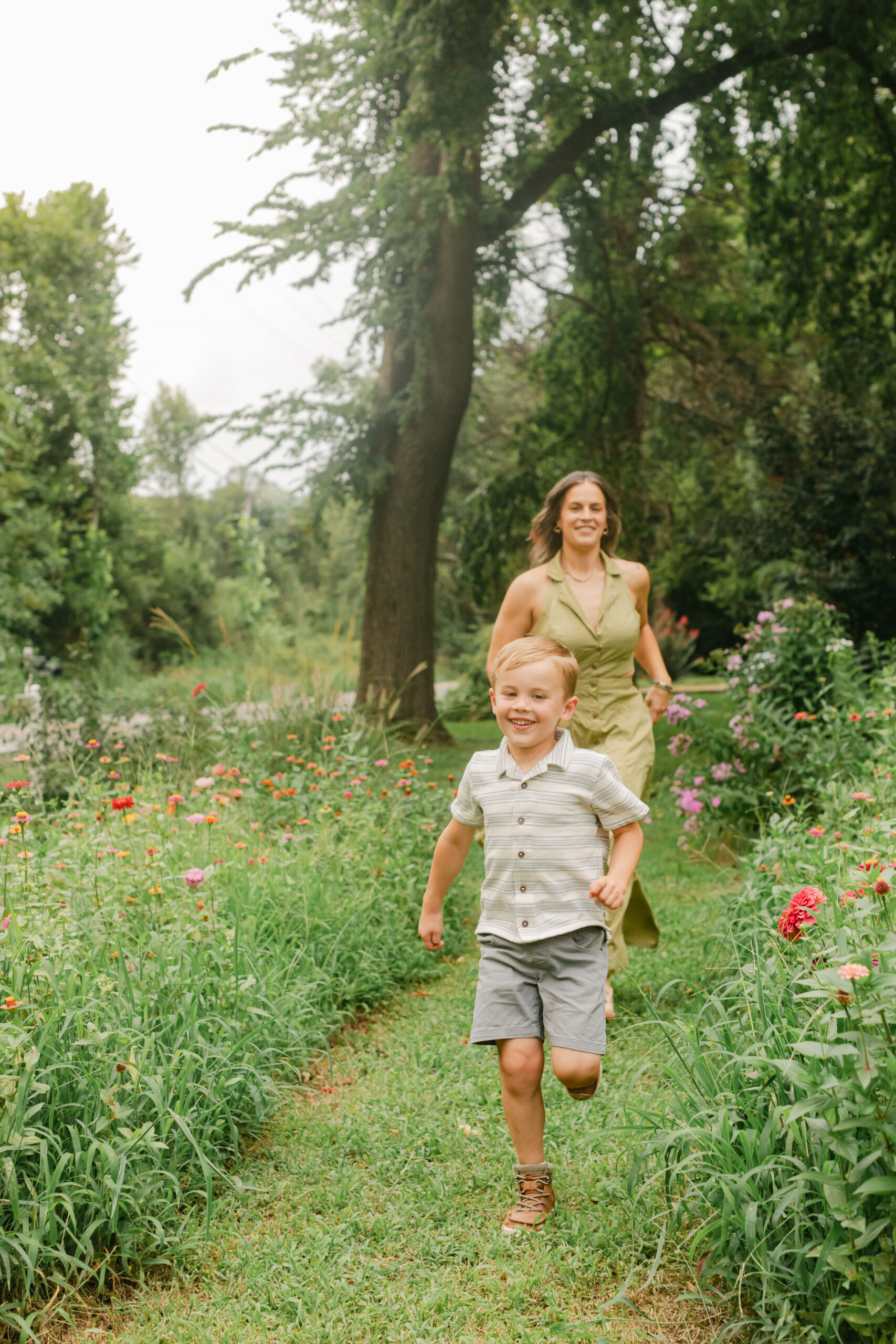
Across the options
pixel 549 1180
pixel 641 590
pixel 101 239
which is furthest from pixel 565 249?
pixel 101 239

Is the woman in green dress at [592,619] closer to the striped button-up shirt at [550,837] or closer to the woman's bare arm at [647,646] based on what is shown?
the woman's bare arm at [647,646]

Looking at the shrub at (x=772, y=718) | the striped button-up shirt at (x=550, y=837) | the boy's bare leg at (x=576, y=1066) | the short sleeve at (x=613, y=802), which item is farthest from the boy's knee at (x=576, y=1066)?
the shrub at (x=772, y=718)

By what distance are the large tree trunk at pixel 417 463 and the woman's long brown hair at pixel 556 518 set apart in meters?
5.86

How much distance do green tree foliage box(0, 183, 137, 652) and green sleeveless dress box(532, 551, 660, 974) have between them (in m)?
20.0

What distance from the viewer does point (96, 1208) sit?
250 cm

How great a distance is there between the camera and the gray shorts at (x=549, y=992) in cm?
265

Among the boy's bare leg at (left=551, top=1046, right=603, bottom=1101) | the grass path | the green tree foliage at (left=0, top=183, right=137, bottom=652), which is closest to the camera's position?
the grass path

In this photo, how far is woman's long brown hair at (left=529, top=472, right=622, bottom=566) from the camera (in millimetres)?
4137

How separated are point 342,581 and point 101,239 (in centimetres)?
1804

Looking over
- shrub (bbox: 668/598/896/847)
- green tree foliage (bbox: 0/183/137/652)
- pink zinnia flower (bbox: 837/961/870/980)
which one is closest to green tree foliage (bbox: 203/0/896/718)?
shrub (bbox: 668/598/896/847)

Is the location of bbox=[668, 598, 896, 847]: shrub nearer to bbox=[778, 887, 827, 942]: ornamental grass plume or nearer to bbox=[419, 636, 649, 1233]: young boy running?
bbox=[419, 636, 649, 1233]: young boy running

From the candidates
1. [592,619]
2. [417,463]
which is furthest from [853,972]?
[417,463]

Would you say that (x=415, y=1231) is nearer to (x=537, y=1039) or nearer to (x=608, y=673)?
(x=537, y=1039)

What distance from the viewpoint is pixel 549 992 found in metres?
2.69
